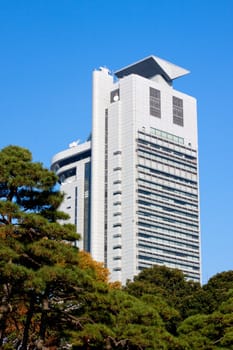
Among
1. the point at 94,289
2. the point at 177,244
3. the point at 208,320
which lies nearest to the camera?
the point at 94,289

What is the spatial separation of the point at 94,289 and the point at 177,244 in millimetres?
85824

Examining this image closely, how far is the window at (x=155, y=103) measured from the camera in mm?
108125

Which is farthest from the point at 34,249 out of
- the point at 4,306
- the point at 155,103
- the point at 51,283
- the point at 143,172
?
the point at 155,103

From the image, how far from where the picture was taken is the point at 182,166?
11125 centimetres

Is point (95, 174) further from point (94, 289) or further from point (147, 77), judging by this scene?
point (94, 289)

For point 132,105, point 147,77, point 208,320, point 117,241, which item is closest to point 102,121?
point 132,105

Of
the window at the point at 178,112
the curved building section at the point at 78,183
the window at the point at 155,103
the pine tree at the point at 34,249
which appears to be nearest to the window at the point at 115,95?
the window at the point at 155,103

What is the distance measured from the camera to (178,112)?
11250cm

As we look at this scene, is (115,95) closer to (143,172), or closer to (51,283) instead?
(143,172)

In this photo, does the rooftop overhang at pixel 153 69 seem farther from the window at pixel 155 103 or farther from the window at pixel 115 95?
the window at pixel 115 95

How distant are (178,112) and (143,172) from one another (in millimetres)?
15119

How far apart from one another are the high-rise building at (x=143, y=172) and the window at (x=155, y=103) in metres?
0.18

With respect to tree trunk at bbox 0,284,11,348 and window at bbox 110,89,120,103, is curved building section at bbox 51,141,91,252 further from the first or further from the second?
tree trunk at bbox 0,284,11,348

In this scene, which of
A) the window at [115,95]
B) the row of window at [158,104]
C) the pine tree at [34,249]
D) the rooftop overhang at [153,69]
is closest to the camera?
the pine tree at [34,249]
